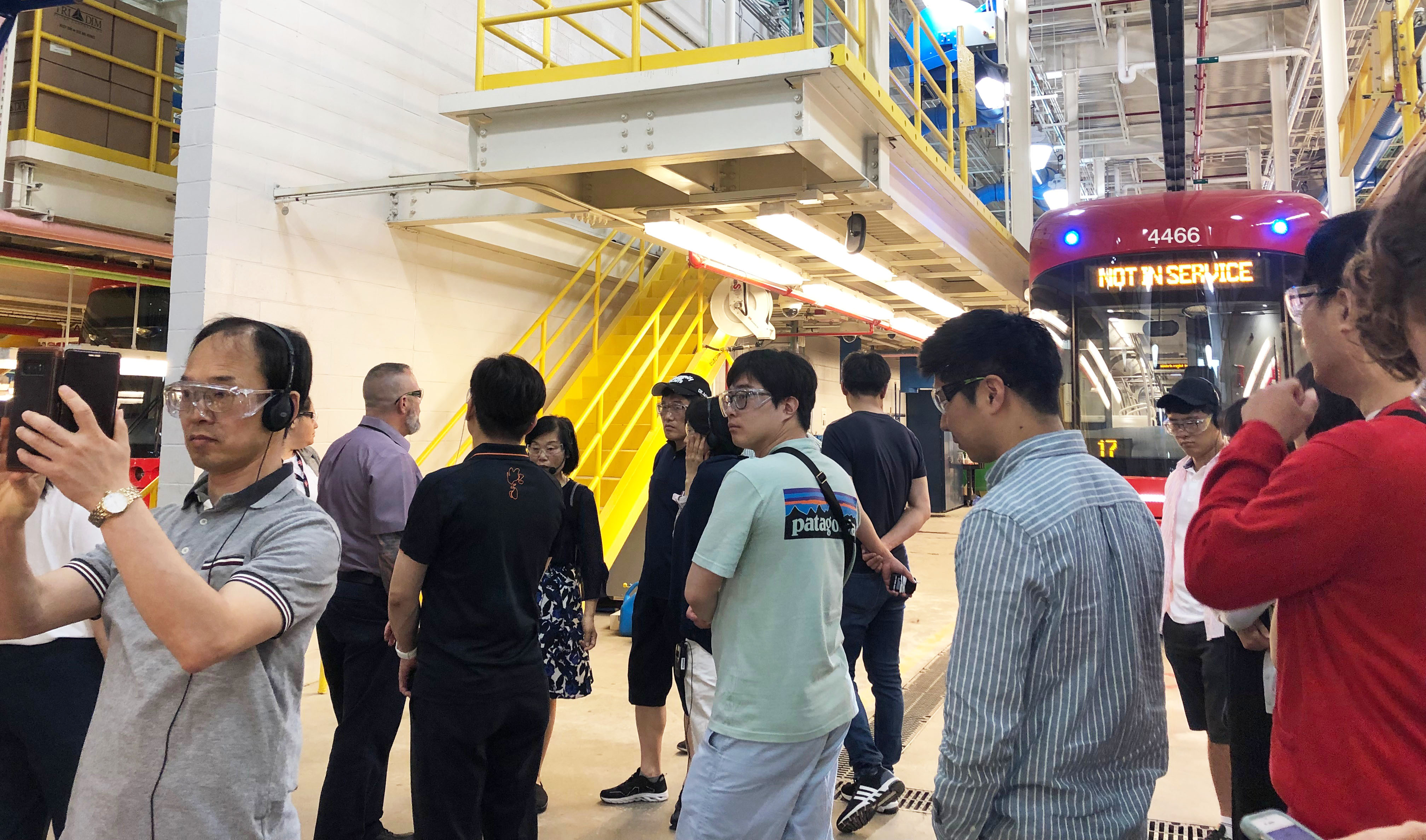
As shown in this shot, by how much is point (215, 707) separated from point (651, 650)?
2.57m

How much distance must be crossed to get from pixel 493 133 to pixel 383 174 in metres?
2.45

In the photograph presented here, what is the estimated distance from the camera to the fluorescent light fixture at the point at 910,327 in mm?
11125

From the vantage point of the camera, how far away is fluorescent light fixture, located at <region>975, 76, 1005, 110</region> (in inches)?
434

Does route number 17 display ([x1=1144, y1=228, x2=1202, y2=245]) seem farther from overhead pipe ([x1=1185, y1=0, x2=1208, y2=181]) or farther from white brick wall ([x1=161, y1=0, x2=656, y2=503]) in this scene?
white brick wall ([x1=161, y1=0, x2=656, y2=503])

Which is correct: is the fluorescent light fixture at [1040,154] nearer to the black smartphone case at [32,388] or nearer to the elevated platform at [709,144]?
the elevated platform at [709,144]

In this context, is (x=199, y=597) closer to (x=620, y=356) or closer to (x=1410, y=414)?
(x=1410, y=414)

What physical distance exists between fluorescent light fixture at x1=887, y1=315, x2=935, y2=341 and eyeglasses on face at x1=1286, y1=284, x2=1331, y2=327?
9.29 m

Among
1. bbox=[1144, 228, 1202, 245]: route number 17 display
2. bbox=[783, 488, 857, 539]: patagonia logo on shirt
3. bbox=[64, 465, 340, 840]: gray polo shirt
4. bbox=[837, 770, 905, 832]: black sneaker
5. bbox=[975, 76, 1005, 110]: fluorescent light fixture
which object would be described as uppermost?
bbox=[975, 76, 1005, 110]: fluorescent light fixture

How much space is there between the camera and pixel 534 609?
2.90 m

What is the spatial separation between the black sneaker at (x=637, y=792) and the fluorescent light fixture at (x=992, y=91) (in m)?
9.76

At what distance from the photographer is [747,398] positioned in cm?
282

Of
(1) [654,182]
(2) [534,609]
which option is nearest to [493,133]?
(1) [654,182]

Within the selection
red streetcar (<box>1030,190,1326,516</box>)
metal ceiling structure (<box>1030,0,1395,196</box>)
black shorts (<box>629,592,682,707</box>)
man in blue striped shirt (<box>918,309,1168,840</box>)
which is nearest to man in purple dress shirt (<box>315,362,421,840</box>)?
black shorts (<box>629,592,682,707</box>)

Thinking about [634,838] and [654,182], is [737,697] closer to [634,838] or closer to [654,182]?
[634,838]
